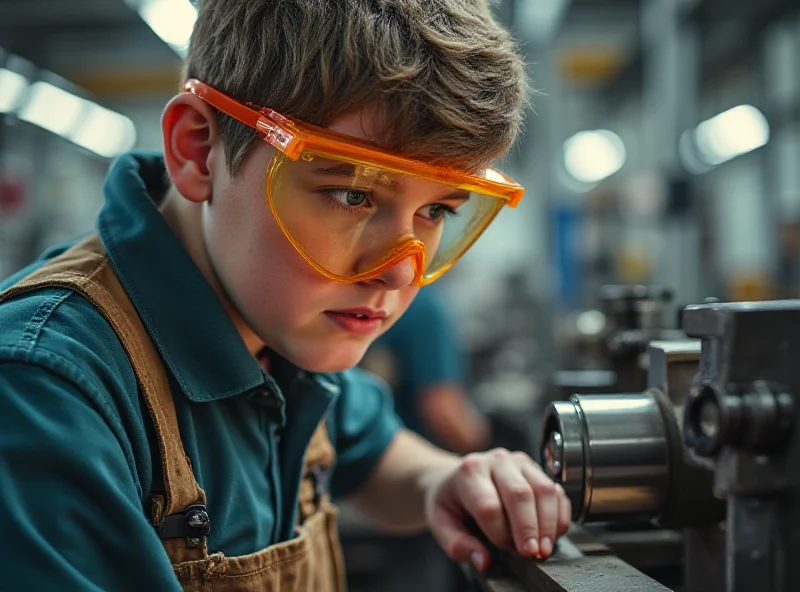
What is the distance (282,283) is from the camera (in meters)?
0.84

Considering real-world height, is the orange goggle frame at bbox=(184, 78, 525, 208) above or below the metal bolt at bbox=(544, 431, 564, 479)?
above

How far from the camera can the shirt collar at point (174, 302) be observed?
2.77 ft

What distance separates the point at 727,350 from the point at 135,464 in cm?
54

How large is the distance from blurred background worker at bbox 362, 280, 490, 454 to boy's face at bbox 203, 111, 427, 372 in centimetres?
194

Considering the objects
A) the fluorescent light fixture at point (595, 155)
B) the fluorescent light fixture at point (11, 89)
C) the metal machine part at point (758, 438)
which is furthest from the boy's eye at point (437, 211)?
the fluorescent light fixture at point (595, 155)

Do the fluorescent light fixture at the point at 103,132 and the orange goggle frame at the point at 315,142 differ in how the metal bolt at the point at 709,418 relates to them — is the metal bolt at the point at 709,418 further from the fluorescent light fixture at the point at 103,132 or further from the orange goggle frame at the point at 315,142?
the fluorescent light fixture at the point at 103,132

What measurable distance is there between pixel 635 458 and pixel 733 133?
488 cm

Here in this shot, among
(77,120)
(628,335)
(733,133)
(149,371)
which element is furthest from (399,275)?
(733,133)

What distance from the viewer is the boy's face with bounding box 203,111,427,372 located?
0.83 meters

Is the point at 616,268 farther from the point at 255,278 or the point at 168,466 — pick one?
the point at 168,466

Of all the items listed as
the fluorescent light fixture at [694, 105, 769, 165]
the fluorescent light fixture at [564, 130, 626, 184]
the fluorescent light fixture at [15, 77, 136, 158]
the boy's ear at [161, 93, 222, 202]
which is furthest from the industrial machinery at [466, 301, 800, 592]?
the fluorescent light fixture at [564, 130, 626, 184]

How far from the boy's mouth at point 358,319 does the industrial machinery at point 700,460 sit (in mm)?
238

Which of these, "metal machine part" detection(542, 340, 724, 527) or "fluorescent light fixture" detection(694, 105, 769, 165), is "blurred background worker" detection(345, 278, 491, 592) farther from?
"fluorescent light fixture" detection(694, 105, 769, 165)

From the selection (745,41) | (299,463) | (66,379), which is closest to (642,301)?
(299,463)
